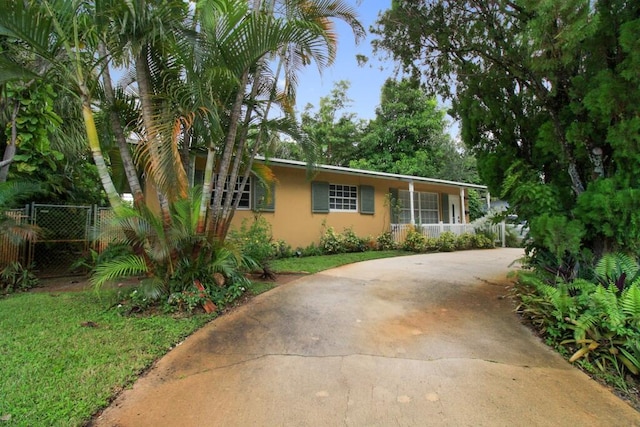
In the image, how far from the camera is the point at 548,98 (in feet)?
14.9

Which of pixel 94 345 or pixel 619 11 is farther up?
pixel 619 11

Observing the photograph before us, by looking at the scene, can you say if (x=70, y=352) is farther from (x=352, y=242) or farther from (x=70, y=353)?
(x=352, y=242)

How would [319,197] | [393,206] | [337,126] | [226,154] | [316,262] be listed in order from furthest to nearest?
[337,126] < [393,206] < [319,197] < [316,262] < [226,154]

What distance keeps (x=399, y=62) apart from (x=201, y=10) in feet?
12.1

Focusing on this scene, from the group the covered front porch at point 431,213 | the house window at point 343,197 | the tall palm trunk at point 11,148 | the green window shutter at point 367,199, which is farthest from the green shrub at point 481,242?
the tall palm trunk at point 11,148

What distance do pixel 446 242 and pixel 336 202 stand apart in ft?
14.0

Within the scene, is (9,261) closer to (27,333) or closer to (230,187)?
(27,333)

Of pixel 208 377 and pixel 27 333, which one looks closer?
pixel 208 377

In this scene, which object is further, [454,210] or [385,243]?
[454,210]

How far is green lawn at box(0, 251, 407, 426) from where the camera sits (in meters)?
2.33

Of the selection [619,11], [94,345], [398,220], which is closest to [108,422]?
[94,345]

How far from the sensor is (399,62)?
6309 mm

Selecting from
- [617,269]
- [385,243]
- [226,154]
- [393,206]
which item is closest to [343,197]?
[385,243]

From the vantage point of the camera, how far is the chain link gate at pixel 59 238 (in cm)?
677
